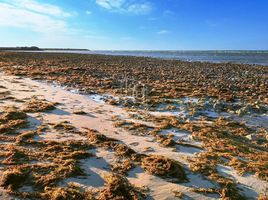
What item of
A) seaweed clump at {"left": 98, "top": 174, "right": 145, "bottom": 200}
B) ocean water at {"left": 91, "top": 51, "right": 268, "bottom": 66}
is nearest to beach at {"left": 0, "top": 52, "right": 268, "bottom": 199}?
seaweed clump at {"left": 98, "top": 174, "right": 145, "bottom": 200}

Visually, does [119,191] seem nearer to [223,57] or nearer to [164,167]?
[164,167]

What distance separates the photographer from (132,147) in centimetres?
711

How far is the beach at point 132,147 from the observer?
5.17 metres

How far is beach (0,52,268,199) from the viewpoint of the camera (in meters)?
5.17

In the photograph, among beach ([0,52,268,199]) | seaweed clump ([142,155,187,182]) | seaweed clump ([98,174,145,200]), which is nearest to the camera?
seaweed clump ([98,174,145,200])

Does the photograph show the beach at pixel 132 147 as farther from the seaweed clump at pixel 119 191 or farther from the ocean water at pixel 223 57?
the ocean water at pixel 223 57

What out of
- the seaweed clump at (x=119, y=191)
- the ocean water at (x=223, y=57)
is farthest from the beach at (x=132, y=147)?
the ocean water at (x=223, y=57)

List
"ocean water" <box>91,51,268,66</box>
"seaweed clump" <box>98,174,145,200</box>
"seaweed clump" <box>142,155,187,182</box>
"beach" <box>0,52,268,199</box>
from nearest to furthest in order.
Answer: "seaweed clump" <box>98,174,145,200</box>, "beach" <box>0,52,268,199</box>, "seaweed clump" <box>142,155,187,182</box>, "ocean water" <box>91,51,268,66</box>

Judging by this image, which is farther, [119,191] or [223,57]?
[223,57]

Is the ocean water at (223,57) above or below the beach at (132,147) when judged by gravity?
below

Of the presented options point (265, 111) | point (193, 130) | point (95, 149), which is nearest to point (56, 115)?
point (95, 149)

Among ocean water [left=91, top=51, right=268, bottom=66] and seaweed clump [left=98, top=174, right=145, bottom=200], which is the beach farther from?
ocean water [left=91, top=51, right=268, bottom=66]

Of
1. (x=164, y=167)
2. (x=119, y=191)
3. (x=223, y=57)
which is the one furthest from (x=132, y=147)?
(x=223, y=57)

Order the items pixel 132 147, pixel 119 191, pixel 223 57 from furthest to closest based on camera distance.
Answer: pixel 223 57
pixel 132 147
pixel 119 191
